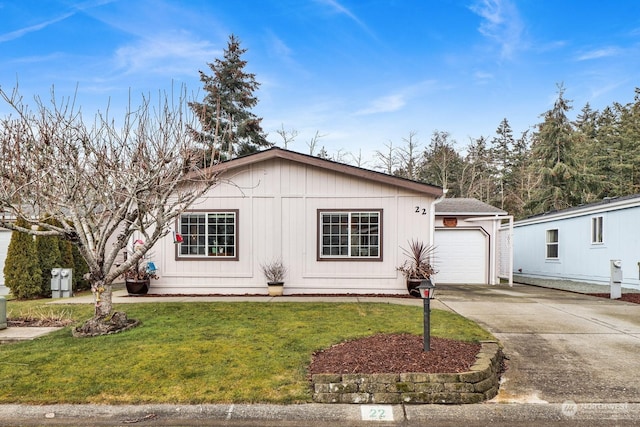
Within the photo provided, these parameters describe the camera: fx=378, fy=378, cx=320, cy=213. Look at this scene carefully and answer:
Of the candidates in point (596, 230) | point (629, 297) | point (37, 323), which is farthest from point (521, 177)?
point (37, 323)

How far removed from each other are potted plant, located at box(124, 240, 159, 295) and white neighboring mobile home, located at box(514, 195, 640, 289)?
1364 centimetres

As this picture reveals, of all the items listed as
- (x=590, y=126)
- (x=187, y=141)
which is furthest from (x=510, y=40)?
(x=590, y=126)

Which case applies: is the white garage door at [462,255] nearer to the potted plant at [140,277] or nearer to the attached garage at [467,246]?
the attached garage at [467,246]

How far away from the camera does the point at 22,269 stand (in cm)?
1016

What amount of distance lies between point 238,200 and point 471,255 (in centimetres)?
861

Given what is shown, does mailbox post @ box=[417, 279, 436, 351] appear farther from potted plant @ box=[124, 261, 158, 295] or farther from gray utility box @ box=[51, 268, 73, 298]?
gray utility box @ box=[51, 268, 73, 298]

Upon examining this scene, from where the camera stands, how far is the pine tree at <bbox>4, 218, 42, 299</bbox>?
33.0ft

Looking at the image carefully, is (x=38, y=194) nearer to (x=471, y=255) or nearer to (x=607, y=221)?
(x=471, y=255)

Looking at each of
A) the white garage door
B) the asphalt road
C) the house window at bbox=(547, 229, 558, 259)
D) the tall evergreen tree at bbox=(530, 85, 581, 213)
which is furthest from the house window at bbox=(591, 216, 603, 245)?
the tall evergreen tree at bbox=(530, 85, 581, 213)

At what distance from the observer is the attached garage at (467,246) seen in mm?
13492

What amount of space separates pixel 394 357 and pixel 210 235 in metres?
7.25

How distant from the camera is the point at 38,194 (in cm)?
608

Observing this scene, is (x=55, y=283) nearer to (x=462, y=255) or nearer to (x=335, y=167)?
(x=335, y=167)

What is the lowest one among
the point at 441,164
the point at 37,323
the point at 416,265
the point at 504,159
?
the point at 37,323
